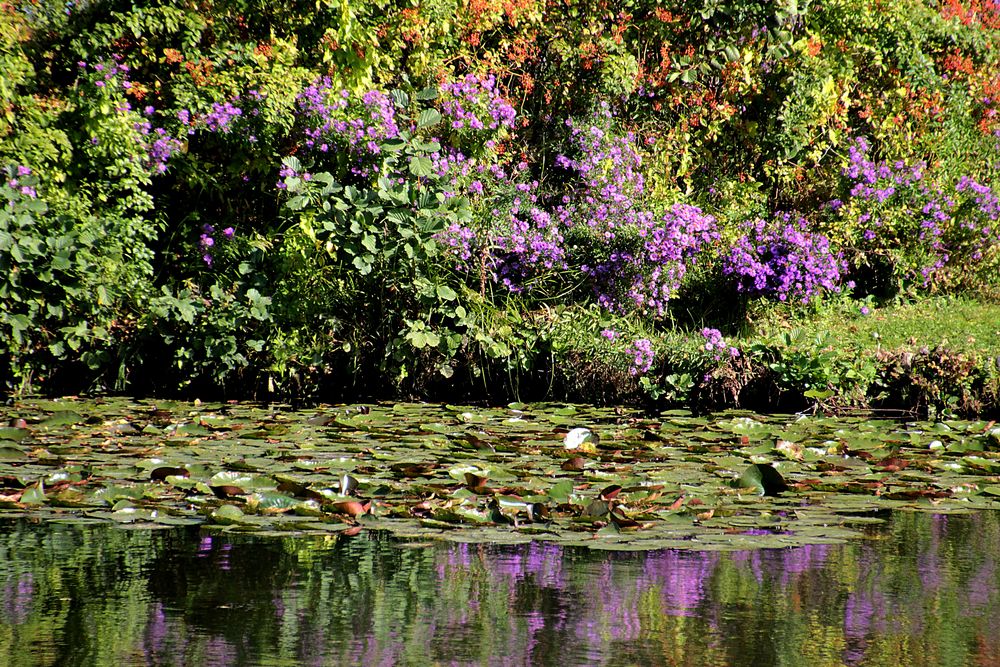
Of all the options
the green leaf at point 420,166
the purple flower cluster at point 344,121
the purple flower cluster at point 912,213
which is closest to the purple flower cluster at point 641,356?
the green leaf at point 420,166

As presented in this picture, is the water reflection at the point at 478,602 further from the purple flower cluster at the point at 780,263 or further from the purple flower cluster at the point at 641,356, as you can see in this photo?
the purple flower cluster at the point at 780,263

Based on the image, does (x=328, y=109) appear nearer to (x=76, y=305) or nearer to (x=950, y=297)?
(x=76, y=305)

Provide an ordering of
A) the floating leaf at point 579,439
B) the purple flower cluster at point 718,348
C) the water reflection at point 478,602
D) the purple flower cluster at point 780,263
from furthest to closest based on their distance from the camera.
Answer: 1. the purple flower cluster at point 780,263
2. the purple flower cluster at point 718,348
3. the floating leaf at point 579,439
4. the water reflection at point 478,602

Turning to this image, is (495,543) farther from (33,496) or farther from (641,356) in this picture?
(641,356)

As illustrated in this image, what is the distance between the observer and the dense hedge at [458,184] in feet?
24.0

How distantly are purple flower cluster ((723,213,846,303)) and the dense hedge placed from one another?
2cm

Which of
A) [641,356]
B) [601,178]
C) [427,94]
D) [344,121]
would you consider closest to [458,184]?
[427,94]

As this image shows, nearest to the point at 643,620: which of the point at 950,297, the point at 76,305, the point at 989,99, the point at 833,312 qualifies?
the point at 76,305

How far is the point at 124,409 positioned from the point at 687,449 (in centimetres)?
331

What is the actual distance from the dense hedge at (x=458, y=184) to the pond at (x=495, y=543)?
1334 mm

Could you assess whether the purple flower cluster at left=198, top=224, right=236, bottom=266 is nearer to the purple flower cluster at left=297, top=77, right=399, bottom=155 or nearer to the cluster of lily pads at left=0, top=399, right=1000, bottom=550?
the purple flower cluster at left=297, top=77, right=399, bottom=155

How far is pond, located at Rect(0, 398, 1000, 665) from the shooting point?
282cm

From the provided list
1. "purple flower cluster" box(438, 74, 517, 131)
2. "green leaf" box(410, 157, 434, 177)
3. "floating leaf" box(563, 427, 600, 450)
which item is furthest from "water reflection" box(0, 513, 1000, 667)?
"purple flower cluster" box(438, 74, 517, 131)

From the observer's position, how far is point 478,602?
316 centimetres
